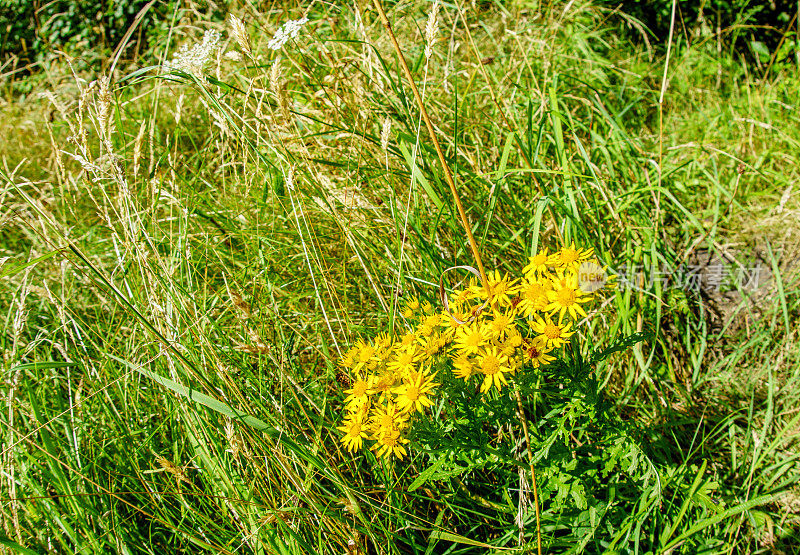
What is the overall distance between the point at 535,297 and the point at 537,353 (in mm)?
125

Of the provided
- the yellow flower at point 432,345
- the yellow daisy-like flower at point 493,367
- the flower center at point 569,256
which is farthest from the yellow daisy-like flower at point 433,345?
the flower center at point 569,256

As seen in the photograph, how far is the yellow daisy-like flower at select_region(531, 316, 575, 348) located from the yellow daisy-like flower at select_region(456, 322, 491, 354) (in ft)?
0.36

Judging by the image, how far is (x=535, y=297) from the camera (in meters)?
1.26

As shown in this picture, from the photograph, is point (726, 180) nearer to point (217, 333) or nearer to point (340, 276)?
point (340, 276)

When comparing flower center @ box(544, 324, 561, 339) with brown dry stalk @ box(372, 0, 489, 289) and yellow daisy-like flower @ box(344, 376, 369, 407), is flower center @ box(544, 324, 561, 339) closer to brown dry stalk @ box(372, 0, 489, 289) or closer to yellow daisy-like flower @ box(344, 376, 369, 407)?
brown dry stalk @ box(372, 0, 489, 289)

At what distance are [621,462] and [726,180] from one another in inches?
65.1

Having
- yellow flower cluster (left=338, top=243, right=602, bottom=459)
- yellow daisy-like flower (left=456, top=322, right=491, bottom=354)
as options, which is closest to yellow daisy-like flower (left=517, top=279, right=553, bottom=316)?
yellow flower cluster (left=338, top=243, right=602, bottom=459)

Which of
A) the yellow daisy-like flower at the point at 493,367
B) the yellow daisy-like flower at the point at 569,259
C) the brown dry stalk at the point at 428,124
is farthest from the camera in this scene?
the yellow daisy-like flower at the point at 569,259

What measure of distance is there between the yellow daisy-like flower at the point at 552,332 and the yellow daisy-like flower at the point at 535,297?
1.2 inches

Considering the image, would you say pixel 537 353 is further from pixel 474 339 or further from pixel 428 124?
pixel 428 124

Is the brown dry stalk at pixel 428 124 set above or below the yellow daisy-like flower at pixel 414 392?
above

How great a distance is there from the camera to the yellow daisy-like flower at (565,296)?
124 cm

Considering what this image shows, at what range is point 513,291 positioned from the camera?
4.15 feet

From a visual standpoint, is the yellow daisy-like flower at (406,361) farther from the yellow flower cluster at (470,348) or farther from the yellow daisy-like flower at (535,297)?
the yellow daisy-like flower at (535,297)
